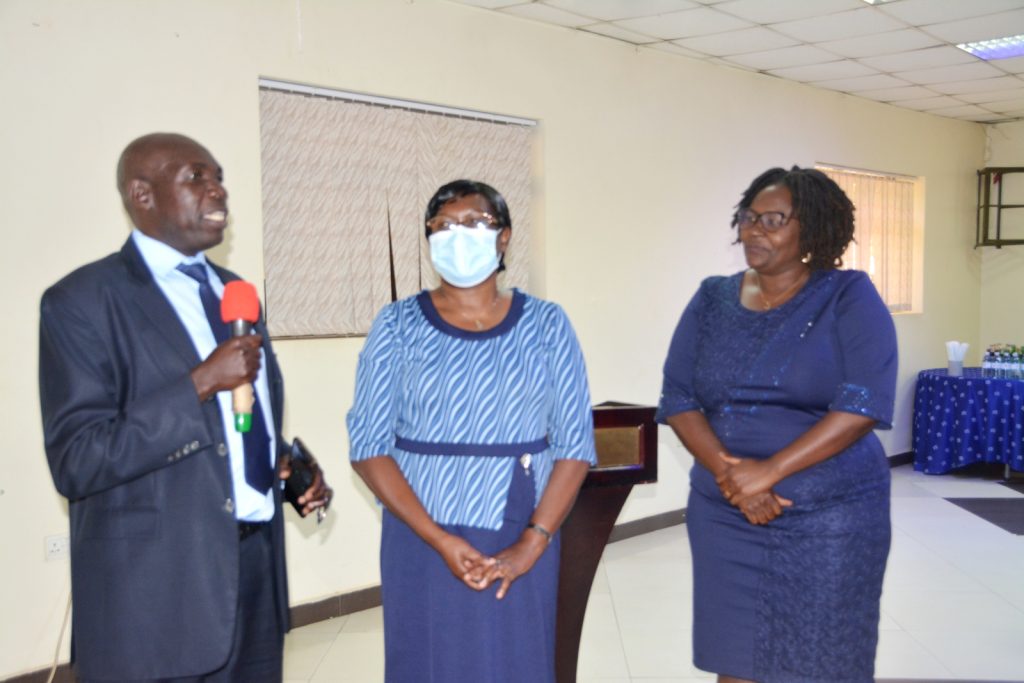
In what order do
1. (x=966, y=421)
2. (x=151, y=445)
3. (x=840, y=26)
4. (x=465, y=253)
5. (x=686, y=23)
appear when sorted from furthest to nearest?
(x=966, y=421)
(x=840, y=26)
(x=686, y=23)
(x=465, y=253)
(x=151, y=445)

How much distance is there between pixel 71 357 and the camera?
5.62ft

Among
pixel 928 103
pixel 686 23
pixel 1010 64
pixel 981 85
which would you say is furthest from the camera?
pixel 928 103

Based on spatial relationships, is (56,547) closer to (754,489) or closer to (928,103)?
(754,489)

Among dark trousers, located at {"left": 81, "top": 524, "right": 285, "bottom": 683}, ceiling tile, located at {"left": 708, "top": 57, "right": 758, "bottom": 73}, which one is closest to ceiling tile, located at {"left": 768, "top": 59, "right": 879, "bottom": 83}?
ceiling tile, located at {"left": 708, "top": 57, "right": 758, "bottom": 73}

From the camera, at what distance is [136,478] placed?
1755mm

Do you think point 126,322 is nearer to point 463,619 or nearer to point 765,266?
point 463,619

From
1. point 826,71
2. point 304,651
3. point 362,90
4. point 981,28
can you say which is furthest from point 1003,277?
point 304,651

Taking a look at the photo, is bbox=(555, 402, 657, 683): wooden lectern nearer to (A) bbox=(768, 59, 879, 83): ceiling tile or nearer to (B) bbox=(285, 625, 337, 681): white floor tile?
(B) bbox=(285, 625, 337, 681): white floor tile

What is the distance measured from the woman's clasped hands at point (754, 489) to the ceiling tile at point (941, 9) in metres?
4.00

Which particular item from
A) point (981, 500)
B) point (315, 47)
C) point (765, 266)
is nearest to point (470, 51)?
point (315, 47)

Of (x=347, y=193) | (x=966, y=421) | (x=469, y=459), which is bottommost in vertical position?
(x=966, y=421)

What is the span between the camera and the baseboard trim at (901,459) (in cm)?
885

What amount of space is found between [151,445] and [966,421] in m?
8.10

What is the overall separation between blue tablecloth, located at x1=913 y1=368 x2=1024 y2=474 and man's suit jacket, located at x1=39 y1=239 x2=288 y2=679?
7.71 m
